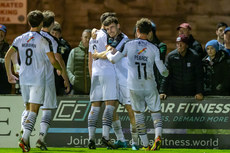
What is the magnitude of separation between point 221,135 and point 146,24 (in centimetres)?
300

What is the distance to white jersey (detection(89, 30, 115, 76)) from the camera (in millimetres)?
12289

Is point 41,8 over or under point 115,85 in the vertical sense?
over

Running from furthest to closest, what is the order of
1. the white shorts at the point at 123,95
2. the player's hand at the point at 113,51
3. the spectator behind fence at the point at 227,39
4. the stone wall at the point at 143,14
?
1. the stone wall at the point at 143,14
2. the spectator behind fence at the point at 227,39
3. the white shorts at the point at 123,95
4. the player's hand at the point at 113,51

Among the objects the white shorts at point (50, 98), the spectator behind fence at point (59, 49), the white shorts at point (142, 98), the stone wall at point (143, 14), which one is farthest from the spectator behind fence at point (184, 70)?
the stone wall at point (143, 14)

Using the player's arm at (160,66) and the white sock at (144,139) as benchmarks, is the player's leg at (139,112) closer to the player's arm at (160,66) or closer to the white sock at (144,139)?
the white sock at (144,139)

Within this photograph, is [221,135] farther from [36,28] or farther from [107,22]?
[36,28]

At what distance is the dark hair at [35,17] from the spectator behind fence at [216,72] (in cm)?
388

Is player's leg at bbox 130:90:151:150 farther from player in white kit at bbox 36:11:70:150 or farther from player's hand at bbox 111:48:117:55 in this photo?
player in white kit at bbox 36:11:70:150

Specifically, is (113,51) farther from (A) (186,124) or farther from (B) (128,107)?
(A) (186,124)

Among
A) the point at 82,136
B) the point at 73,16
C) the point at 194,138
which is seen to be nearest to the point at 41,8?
the point at 73,16

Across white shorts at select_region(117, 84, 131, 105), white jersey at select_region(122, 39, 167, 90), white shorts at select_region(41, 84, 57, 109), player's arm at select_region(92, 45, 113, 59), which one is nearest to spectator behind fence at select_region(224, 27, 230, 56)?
white shorts at select_region(117, 84, 131, 105)

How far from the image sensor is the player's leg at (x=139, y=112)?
12.0 metres

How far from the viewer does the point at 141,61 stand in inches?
469

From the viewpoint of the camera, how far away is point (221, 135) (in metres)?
13.6
